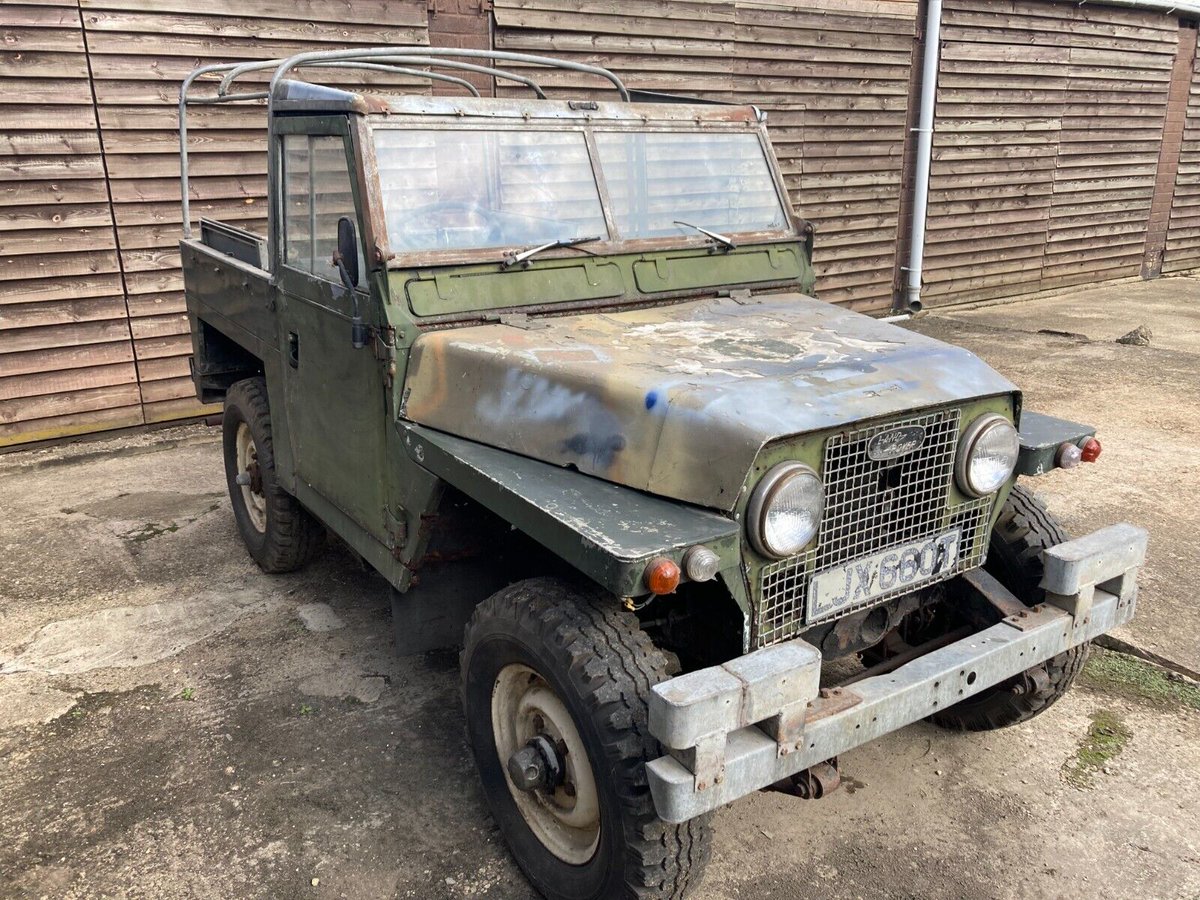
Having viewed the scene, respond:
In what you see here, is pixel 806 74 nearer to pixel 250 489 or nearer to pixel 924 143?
pixel 924 143

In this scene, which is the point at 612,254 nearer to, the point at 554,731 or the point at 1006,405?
the point at 1006,405

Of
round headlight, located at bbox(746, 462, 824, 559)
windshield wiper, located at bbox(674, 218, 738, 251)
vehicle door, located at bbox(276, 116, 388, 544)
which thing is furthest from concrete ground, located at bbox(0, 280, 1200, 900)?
→ windshield wiper, located at bbox(674, 218, 738, 251)

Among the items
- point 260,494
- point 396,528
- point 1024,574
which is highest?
point 396,528

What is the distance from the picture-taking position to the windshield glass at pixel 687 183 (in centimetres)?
367

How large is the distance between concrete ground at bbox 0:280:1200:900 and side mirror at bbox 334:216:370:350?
54.2 inches

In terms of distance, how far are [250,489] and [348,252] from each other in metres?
2.05

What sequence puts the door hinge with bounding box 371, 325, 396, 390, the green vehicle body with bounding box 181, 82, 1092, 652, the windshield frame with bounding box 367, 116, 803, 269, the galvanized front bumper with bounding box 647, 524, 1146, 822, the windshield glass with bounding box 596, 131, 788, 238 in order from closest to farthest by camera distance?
the galvanized front bumper with bounding box 647, 524, 1146, 822 < the green vehicle body with bounding box 181, 82, 1092, 652 < the door hinge with bounding box 371, 325, 396, 390 < the windshield frame with bounding box 367, 116, 803, 269 < the windshield glass with bounding box 596, 131, 788, 238

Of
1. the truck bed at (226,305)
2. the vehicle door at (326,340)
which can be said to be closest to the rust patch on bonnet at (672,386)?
the vehicle door at (326,340)

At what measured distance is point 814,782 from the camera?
2.59m

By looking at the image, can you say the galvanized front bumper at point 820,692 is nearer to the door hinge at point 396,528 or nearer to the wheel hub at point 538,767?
the wheel hub at point 538,767

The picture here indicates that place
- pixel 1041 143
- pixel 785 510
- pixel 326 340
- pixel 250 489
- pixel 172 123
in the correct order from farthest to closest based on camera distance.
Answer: pixel 1041 143
pixel 172 123
pixel 250 489
pixel 326 340
pixel 785 510

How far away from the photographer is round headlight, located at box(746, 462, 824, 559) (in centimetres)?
246

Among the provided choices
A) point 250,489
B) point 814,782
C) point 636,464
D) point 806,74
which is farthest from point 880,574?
point 806,74

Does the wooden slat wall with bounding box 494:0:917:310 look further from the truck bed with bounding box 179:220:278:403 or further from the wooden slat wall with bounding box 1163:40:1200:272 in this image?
the wooden slat wall with bounding box 1163:40:1200:272
